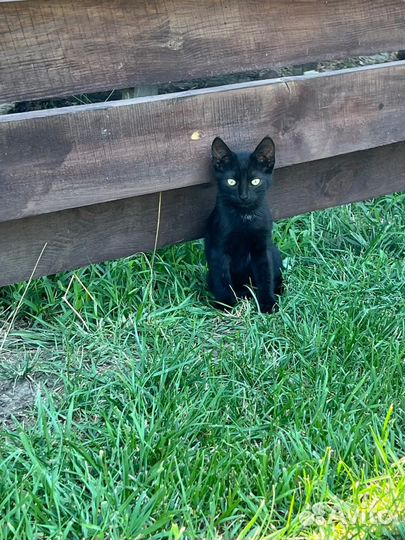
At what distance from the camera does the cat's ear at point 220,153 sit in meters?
3.47

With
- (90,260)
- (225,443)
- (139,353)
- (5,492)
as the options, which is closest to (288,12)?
(90,260)

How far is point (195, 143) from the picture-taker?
3.48 meters

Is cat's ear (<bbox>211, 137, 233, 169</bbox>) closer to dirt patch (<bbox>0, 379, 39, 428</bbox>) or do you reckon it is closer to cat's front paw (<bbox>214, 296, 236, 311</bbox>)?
cat's front paw (<bbox>214, 296, 236, 311</bbox>)

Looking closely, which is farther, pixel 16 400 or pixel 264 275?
pixel 264 275

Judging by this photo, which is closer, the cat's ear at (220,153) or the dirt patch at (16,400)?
the dirt patch at (16,400)

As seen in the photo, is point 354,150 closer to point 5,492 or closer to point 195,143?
point 195,143

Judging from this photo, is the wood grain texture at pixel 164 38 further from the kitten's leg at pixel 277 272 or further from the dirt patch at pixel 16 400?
the dirt patch at pixel 16 400

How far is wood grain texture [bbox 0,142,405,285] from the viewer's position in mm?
3387

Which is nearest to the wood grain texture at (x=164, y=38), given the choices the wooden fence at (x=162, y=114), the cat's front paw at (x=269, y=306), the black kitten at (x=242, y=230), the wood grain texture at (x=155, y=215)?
the wooden fence at (x=162, y=114)

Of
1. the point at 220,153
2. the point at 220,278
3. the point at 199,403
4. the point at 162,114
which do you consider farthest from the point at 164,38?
the point at 199,403

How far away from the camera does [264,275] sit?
3799 millimetres

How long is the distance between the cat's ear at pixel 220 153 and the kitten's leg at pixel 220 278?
419 millimetres

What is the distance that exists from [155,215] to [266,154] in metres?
0.56

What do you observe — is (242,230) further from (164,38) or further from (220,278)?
→ (164,38)
